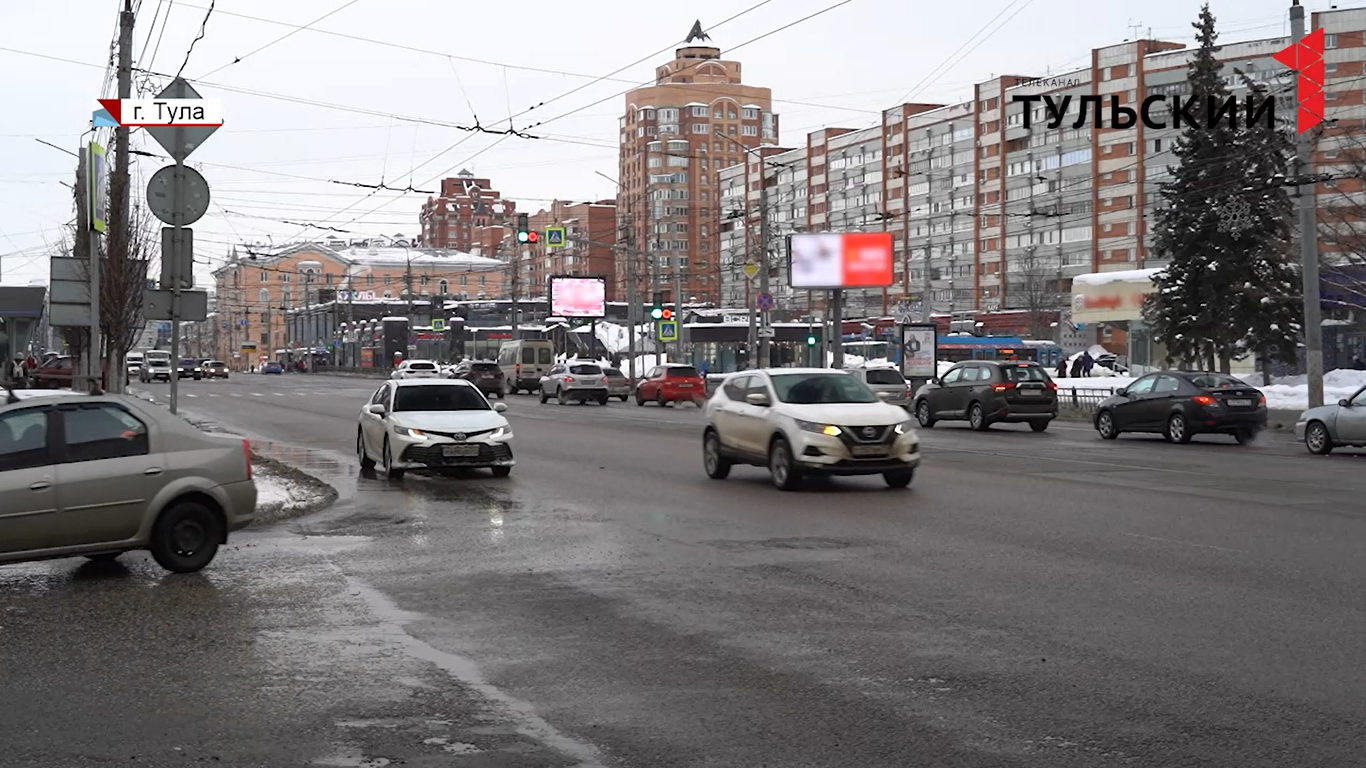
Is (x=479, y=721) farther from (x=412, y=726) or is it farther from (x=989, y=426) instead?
(x=989, y=426)

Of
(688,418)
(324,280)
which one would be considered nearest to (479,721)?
(688,418)

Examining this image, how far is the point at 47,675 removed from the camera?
7867mm

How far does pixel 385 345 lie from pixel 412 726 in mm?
132823

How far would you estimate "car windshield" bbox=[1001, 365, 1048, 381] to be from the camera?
34.0 metres

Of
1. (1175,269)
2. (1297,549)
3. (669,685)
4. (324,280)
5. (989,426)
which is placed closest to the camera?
(669,685)

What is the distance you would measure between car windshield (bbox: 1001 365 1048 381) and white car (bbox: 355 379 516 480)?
14980 mm

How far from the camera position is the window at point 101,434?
1142cm

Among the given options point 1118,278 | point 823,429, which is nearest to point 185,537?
point 823,429

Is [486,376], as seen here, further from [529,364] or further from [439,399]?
[439,399]

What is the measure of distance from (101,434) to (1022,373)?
83.6ft

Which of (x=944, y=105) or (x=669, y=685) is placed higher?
(x=944, y=105)

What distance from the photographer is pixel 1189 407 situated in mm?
29719

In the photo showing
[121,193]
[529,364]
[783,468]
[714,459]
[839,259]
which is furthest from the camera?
[529,364]

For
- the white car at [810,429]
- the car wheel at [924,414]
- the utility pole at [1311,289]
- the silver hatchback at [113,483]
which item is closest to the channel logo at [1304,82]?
the utility pole at [1311,289]
